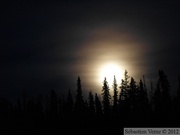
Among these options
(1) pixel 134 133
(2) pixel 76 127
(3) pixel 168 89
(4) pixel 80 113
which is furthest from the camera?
(4) pixel 80 113

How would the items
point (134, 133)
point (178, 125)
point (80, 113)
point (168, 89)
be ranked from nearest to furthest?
point (134, 133)
point (178, 125)
point (168, 89)
point (80, 113)

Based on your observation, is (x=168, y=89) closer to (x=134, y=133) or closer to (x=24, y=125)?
(x=24, y=125)

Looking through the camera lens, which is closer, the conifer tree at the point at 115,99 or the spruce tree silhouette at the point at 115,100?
the spruce tree silhouette at the point at 115,100

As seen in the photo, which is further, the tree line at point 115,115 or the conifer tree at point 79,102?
the conifer tree at point 79,102

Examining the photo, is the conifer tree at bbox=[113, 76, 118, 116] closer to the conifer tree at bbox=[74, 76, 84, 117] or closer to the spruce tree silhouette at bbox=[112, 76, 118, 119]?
the spruce tree silhouette at bbox=[112, 76, 118, 119]

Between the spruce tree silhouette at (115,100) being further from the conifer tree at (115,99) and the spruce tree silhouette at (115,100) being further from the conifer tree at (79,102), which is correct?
the conifer tree at (79,102)

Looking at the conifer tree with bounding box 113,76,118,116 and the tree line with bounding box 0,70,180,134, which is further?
the conifer tree with bounding box 113,76,118,116

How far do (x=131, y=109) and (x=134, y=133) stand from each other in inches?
2718

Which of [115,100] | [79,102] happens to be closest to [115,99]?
[115,100]

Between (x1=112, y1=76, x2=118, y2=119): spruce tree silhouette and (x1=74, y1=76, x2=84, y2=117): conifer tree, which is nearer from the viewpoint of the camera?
(x1=112, y1=76, x2=118, y2=119): spruce tree silhouette

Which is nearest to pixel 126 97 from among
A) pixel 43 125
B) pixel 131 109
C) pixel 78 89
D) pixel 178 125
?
pixel 131 109

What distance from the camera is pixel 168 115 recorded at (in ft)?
282

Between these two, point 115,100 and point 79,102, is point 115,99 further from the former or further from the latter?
point 79,102

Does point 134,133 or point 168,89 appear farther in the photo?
point 168,89
